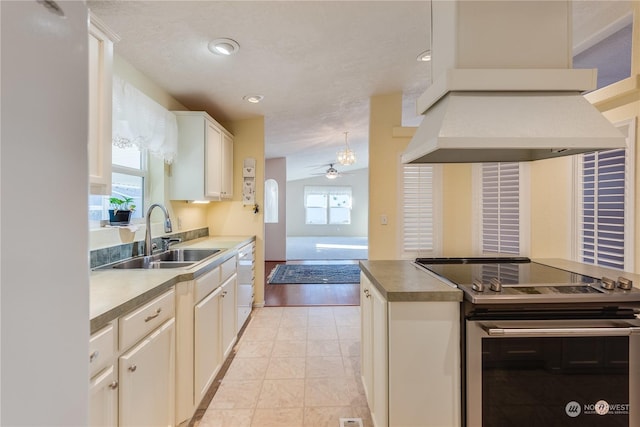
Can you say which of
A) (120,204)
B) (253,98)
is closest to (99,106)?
(120,204)

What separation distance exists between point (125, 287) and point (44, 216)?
3.34 feet

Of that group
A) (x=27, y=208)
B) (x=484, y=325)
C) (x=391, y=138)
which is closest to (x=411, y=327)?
(x=484, y=325)

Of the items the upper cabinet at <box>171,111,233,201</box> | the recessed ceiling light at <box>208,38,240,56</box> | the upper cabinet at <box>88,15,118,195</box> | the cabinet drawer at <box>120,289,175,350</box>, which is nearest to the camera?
the cabinet drawer at <box>120,289,175,350</box>

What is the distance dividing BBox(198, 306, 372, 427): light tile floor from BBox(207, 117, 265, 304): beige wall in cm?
98

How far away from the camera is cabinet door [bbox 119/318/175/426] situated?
48.5 inches

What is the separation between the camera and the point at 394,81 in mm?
3107

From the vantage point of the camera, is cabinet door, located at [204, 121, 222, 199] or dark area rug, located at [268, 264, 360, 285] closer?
cabinet door, located at [204, 121, 222, 199]

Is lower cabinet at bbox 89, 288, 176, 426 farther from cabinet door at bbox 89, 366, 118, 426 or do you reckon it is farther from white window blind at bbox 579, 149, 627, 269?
white window blind at bbox 579, 149, 627, 269

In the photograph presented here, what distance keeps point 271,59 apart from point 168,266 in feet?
5.66

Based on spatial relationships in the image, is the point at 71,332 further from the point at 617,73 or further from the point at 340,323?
the point at 617,73

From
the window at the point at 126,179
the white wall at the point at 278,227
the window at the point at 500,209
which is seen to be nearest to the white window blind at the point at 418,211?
the window at the point at 500,209

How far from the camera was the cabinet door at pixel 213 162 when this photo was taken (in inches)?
117

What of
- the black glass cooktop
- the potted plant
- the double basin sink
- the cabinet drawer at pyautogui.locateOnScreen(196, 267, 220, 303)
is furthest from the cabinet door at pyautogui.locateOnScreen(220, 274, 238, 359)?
the black glass cooktop

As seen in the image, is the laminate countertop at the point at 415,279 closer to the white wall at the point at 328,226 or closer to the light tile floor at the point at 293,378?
the light tile floor at the point at 293,378
